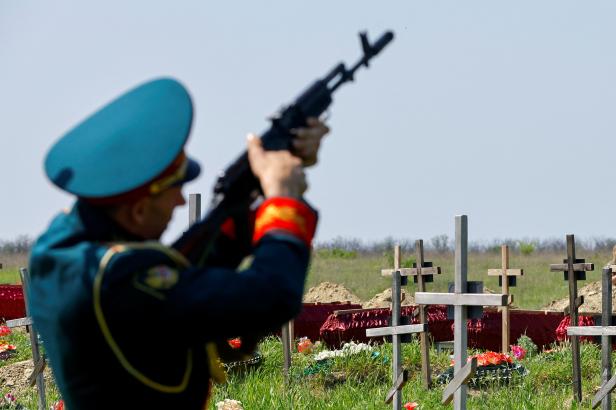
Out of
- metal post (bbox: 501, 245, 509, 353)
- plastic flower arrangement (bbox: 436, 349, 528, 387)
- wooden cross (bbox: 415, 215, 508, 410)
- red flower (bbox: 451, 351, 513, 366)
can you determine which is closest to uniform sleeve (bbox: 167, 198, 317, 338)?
wooden cross (bbox: 415, 215, 508, 410)

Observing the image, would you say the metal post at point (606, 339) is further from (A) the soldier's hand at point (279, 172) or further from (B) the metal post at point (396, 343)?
(A) the soldier's hand at point (279, 172)

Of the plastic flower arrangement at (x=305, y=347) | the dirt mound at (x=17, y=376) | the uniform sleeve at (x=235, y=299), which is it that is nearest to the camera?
the uniform sleeve at (x=235, y=299)

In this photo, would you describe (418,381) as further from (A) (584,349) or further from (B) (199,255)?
(B) (199,255)

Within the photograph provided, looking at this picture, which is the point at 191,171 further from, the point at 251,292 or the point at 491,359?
the point at 491,359

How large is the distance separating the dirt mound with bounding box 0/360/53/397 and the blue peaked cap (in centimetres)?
1081

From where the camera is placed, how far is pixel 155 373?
106 inches

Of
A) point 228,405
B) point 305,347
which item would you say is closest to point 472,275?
point 305,347

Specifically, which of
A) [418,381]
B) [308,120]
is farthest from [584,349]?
[308,120]

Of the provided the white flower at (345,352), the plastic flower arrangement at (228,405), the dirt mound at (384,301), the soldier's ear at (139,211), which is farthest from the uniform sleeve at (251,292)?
the dirt mound at (384,301)

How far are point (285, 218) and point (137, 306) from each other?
39cm

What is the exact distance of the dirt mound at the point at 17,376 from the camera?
13459 mm

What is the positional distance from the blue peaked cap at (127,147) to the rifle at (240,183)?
0.12m

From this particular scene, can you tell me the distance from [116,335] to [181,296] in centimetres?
19

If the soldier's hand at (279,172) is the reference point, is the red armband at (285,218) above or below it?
below
